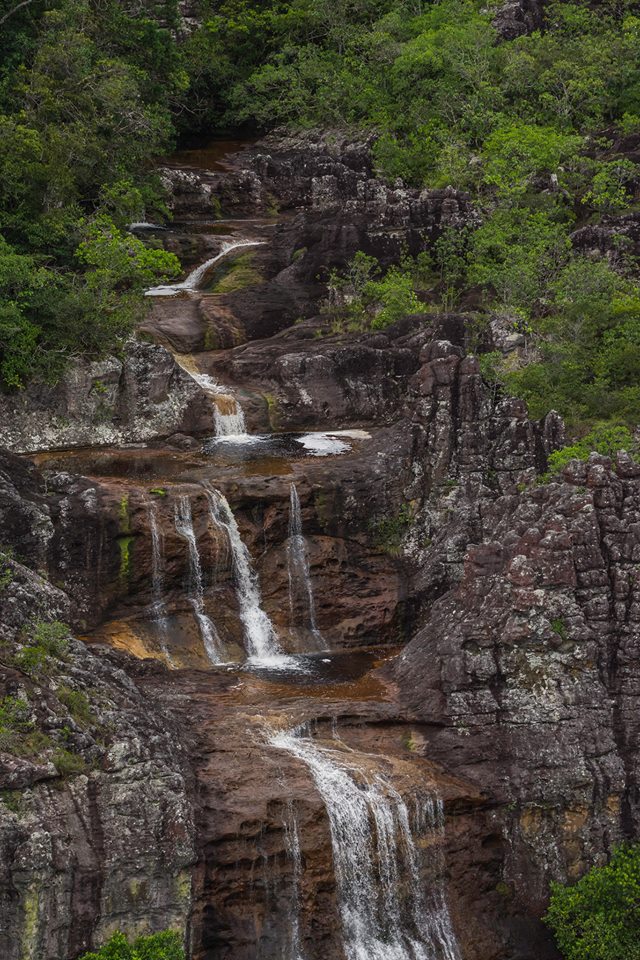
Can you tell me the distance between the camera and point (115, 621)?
26.6 meters

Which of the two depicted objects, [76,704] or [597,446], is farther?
Answer: [597,446]

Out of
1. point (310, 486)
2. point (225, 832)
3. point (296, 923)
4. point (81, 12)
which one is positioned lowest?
point (296, 923)

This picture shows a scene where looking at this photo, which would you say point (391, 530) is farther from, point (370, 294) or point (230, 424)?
point (370, 294)

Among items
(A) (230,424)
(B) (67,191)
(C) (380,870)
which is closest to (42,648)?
(C) (380,870)

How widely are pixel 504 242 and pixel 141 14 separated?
22.6m

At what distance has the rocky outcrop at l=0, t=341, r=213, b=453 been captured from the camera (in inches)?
1262

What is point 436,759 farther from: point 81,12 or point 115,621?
point 81,12

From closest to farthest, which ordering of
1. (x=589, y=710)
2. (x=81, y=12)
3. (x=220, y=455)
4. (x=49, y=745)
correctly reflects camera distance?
(x=49, y=745), (x=589, y=710), (x=220, y=455), (x=81, y=12)

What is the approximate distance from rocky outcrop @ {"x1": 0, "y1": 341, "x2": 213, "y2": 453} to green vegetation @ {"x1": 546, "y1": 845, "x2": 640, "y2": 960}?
722 inches

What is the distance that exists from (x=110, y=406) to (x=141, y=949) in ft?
63.3

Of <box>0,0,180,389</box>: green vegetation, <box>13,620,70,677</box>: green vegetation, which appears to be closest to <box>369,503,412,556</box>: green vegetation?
<box>0,0,180,389</box>: green vegetation

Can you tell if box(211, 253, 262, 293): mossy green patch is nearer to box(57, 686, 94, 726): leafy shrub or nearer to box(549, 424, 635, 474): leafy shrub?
box(549, 424, 635, 474): leafy shrub

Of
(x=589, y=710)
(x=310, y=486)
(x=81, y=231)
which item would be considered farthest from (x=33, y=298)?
(x=589, y=710)

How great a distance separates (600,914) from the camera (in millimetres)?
19203
